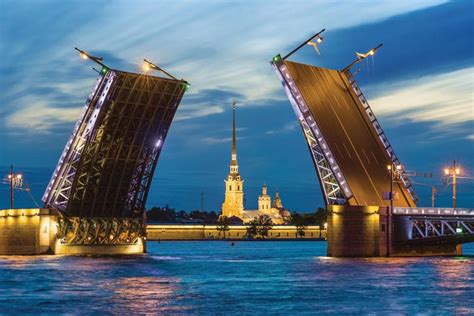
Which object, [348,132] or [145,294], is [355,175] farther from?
[145,294]

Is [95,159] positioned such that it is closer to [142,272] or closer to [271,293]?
[142,272]

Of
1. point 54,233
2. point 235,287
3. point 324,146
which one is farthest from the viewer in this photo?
point 54,233

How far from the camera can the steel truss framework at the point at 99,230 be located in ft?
207

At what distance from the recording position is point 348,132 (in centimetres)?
6122

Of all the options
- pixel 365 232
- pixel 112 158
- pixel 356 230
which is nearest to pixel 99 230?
pixel 112 158

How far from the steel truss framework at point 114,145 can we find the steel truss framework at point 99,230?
0.56 m

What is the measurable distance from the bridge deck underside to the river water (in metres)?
5.02

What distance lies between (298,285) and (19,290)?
1122 cm

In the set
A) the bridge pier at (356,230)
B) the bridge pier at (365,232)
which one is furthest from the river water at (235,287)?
the bridge pier at (365,232)

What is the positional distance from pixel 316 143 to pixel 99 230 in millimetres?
15292

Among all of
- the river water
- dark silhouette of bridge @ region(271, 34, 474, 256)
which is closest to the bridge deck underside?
dark silhouette of bridge @ region(271, 34, 474, 256)

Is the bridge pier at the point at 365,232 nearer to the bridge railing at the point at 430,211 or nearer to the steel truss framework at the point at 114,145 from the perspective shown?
the bridge railing at the point at 430,211

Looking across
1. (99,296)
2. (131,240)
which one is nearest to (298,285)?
(99,296)

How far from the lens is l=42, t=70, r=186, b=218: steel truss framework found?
56.0 m
